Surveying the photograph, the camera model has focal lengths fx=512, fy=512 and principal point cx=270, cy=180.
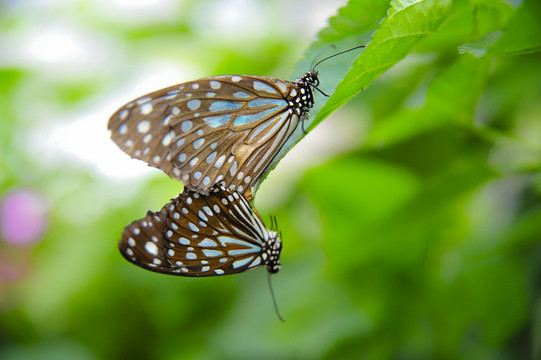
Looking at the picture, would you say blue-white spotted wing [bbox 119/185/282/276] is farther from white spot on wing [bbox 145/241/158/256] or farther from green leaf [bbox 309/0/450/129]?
green leaf [bbox 309/0/450/129]

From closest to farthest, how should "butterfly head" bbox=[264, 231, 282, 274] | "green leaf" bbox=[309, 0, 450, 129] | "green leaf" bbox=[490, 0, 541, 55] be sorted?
"green leaf" bbox=[309, 0, 450, 129]
"green leaf" bbox=[490, 0, 541, 55]
"butterfly head" bbox=[264, 231, 282, 274]

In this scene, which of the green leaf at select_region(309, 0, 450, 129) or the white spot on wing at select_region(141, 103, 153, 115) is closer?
the green leaf at select_region(309, 0, 450, 129)

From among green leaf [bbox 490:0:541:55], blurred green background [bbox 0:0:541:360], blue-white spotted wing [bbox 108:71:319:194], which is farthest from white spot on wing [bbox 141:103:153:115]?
green leaf [bbox 490:0:541:55]

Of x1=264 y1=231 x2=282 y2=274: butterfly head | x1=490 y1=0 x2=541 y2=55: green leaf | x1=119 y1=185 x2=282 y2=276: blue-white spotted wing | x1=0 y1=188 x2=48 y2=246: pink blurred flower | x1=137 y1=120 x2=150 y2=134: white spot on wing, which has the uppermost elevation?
x1=0 y1=188 x2=48 y2=246: pink blurred flower

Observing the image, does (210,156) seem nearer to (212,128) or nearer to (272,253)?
(212,128)

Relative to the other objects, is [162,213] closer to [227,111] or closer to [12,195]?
[227,111]

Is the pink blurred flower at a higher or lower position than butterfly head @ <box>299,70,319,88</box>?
higher

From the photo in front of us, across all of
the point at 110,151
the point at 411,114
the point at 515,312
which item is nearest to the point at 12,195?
the point at 110,151

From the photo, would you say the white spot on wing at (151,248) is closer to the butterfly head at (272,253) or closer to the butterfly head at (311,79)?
the butterfly head at (272,253)
